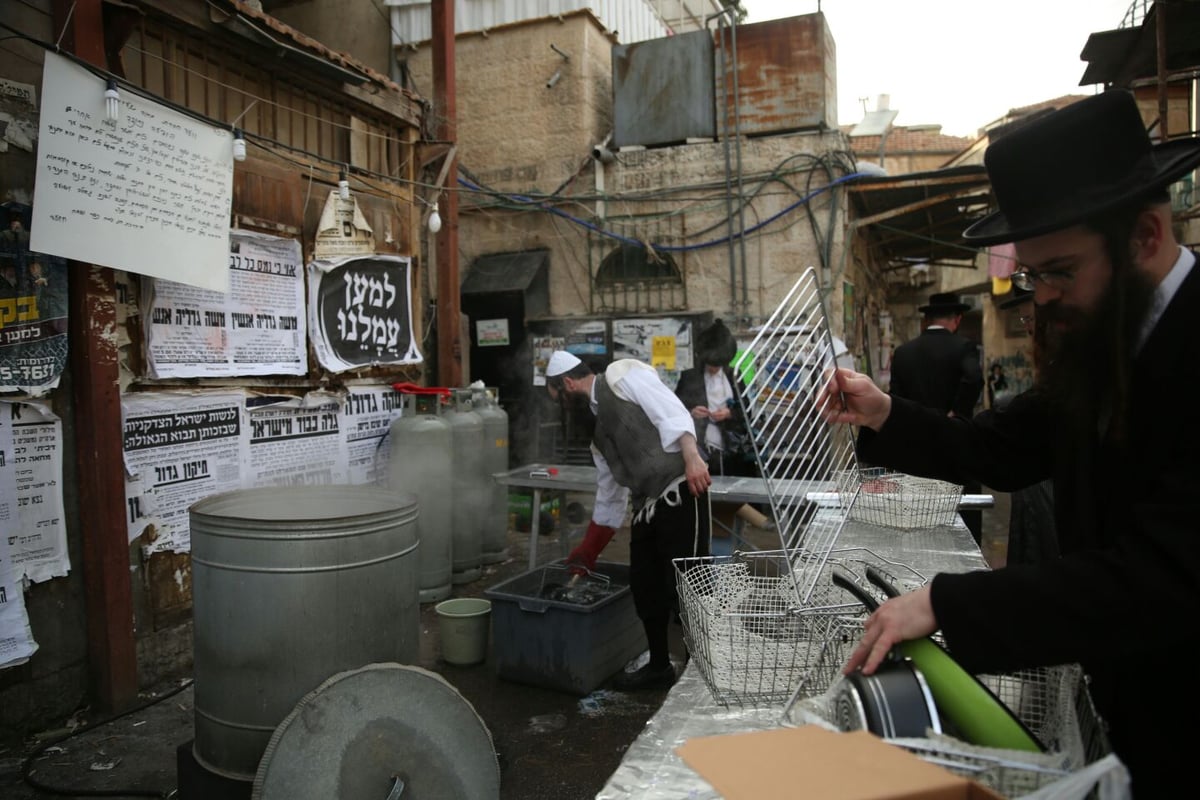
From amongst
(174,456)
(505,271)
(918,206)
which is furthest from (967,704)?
(505,271)

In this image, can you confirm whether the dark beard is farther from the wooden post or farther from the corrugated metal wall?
the corrugated metal wall

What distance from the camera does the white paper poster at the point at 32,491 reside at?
411 cm

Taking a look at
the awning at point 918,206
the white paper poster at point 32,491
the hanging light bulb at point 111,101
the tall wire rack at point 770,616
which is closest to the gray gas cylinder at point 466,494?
the white paper poster at point 32,491

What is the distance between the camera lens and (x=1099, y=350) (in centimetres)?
142

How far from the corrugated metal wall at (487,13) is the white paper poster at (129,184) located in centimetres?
706

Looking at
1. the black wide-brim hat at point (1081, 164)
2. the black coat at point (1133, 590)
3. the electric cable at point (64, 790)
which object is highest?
the black wide-brim hat at point (1081, 164)

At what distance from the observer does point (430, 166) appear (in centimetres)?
778

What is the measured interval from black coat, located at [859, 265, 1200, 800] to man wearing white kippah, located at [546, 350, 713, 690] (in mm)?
3135

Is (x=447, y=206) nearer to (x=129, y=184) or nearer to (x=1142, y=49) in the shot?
(x=129, y=184)

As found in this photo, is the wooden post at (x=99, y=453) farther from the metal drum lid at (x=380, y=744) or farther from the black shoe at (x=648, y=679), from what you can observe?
the black shoe at (x=648, y=679)

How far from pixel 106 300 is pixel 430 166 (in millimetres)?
3942

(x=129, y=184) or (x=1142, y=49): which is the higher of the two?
(x=1142, y=49)

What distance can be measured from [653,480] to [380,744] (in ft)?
8.20

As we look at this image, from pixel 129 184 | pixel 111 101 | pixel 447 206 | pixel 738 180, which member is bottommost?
Answer: pixel 129 184
